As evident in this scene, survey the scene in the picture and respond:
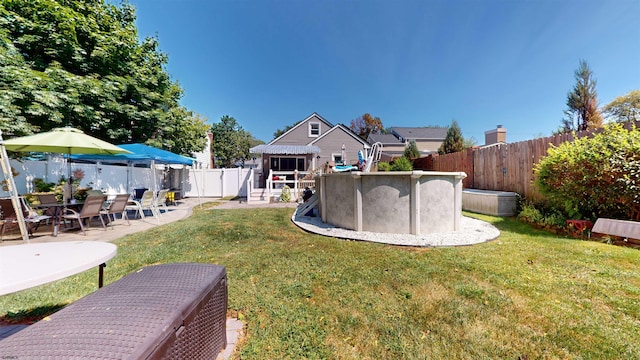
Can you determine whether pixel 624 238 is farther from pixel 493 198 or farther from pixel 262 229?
pixel 262 229

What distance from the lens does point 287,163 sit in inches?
818

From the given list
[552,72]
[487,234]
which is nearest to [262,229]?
[487,234]

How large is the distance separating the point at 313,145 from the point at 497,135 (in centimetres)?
1822

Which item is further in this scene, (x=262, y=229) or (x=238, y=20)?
(x=238, y=20)

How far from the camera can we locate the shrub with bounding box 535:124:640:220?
480 cm

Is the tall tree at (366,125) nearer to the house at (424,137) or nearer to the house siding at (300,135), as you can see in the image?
the house at (424,137)

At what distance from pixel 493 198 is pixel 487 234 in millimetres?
2874

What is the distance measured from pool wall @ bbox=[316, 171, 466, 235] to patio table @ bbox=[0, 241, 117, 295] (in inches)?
195

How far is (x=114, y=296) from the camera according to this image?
1.45m

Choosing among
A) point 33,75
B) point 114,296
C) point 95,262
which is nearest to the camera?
point 114,296

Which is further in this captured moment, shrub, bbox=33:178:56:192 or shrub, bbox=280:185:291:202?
shrub, bbox=280:185:291:202

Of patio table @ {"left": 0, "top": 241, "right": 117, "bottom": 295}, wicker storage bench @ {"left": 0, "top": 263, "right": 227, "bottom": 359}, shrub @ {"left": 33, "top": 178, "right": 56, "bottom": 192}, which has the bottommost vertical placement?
wicker storage bench @ {"left": 0, "top": 263, "right": 227, "bottom": 359}

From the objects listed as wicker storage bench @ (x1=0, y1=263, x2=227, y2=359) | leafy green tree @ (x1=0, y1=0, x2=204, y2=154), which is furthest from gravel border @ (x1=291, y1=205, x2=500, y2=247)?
leafy green tree @ (x1=0, y1=0, x2=204, y2=154)

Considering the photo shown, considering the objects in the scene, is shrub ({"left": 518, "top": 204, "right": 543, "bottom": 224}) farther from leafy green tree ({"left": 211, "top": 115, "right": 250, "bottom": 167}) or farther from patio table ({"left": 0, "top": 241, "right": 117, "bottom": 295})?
leafy green tree ({"left": 211, "top": 115, "right": 250, "bottom": 167})
